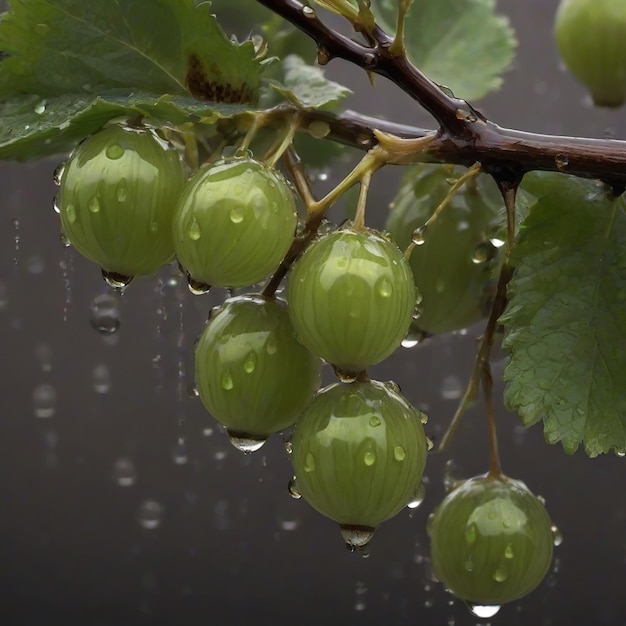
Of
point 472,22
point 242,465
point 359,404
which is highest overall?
point 472,22

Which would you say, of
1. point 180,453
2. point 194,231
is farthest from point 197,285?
point 180,453

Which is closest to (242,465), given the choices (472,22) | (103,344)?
(103,344)

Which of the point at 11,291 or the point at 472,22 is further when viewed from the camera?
the point at 11,291

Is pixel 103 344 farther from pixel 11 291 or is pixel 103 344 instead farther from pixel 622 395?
pixel 622 395

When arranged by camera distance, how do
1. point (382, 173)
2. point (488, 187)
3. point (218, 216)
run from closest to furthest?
Result: point (218, 216), point (488, 187), point (382, 173)

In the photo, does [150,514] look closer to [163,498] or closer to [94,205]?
[163,498]

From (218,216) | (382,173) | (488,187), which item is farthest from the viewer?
(382,173)
